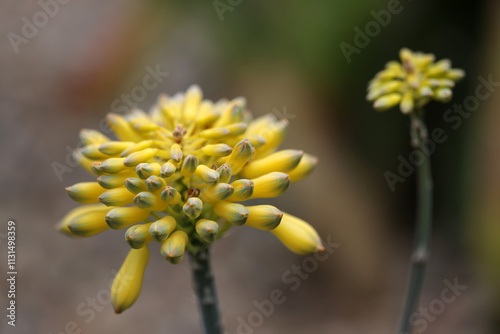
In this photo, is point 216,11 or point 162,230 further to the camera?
point 216,11

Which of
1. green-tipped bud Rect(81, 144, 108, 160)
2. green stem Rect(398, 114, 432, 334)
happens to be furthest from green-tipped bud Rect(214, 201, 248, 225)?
green stem Rect(398, 114, 432, 334)

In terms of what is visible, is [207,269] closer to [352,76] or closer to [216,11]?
[352,76]

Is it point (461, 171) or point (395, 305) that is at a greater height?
point (461, 171)

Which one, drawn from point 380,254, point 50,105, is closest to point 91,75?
point 50,105

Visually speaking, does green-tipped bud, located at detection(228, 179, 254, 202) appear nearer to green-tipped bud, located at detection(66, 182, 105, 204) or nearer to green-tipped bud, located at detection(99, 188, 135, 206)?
green-tipped bud, located at detection(99, 188, 135, 206)

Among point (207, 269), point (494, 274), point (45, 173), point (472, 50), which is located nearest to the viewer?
point (207, 269)

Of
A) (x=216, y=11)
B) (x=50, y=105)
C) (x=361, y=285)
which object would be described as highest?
(x=50, y=105)

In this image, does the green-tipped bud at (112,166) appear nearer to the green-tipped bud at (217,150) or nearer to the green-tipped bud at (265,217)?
the green-tipped bud at (217,150)

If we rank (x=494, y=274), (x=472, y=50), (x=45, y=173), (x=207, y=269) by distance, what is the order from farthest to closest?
(x=45, y=173), (x=472, y=50), (x=494, y=274), (x=207, y=269)
